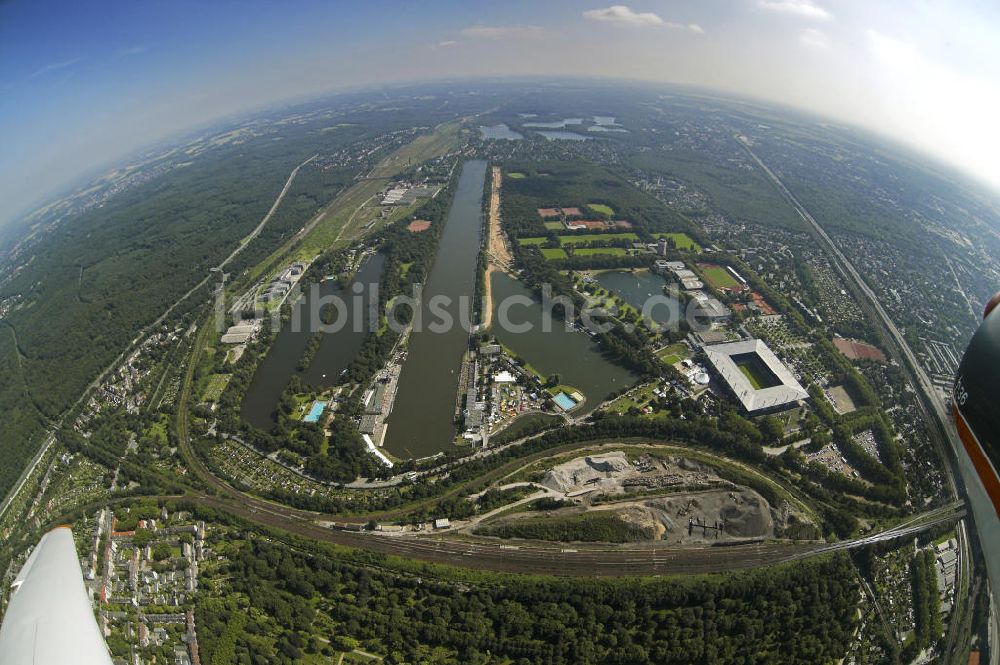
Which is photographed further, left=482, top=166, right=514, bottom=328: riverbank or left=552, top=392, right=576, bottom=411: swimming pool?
left=482, top=166, right=514, bottom=328: riverbank

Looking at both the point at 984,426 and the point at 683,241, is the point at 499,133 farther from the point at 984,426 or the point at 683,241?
the point at 984,426

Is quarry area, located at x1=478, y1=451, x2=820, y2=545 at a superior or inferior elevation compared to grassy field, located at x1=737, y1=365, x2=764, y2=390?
superior

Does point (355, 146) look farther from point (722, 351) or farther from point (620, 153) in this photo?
point (722, 351)

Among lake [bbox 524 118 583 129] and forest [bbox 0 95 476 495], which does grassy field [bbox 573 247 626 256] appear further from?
lake [bbox 524 118 583 129]

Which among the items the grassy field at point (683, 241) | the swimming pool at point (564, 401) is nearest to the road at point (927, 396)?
the grassy field at point (683, 241)

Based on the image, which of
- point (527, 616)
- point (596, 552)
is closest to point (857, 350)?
point (596, 552)

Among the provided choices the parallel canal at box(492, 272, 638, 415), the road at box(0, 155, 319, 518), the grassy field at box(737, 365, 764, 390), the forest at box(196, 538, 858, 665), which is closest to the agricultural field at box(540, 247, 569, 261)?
the parallel canal at box(492, 272, 638, 415)

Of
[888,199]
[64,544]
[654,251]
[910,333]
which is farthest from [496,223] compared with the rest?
[888,199]
